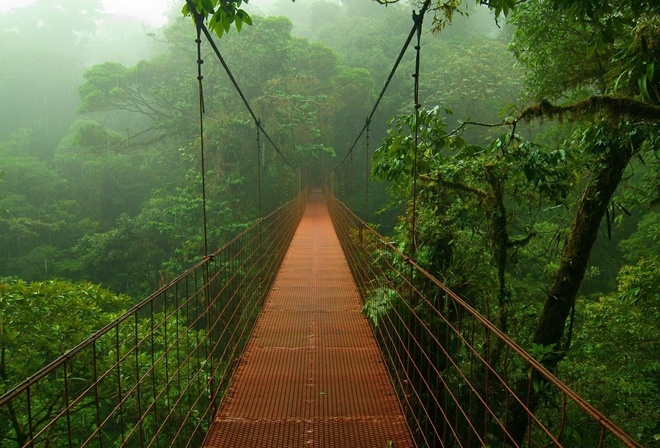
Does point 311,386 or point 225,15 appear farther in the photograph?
point 311,386

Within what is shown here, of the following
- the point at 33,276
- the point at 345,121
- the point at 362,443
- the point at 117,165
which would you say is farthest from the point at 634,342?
the point at 117,165

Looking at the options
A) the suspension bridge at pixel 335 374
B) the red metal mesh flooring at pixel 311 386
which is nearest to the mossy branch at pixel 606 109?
the suspension bridge at pixel 335 374

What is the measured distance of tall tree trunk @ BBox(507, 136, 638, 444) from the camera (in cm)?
264

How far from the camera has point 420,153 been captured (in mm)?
2627

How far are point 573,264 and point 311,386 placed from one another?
185 centimetres

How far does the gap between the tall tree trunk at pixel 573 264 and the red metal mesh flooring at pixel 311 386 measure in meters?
1.13

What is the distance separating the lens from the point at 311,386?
1.90 meters

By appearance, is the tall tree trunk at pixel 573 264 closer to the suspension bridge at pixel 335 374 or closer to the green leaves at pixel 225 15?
the suspension bridge at pixel 335 374

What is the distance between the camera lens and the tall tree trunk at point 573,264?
2.64 metres

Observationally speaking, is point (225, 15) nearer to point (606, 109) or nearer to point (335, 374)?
point (335, 374)

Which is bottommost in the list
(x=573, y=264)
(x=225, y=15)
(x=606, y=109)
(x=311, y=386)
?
(x=311, y=386)

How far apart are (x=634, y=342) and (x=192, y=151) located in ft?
30.5

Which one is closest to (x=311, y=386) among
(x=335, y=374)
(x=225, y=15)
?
(x=335, y=374)

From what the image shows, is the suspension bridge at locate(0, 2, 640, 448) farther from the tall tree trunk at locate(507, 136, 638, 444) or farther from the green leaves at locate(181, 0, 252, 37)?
the green leaves at locate(181, 0, 252, 37)
